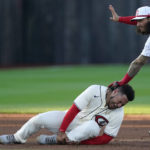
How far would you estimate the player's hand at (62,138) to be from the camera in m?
6.10

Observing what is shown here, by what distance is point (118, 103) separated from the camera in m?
6.00

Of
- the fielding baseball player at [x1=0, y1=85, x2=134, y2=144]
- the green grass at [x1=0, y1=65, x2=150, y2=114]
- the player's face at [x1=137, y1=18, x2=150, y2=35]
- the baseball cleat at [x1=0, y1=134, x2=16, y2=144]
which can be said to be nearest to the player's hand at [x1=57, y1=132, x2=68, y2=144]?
the fielding baseball player at [x1=0, y1=85, x2=134, y2=144]

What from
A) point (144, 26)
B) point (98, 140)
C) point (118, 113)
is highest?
point (144, 26)

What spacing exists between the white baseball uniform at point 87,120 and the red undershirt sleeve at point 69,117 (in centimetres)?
10

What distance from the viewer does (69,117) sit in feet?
19.7

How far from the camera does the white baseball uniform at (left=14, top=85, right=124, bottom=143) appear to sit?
19.9ft

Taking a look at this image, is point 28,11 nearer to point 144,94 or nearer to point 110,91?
point 144,94

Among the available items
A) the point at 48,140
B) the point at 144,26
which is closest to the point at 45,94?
the point at 144,26

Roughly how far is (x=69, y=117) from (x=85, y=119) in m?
0.25

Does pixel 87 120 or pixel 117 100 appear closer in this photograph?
pixel 117 100

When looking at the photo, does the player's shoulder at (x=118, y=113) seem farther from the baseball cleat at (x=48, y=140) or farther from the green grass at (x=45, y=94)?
the green grass at (x=45, y=94)

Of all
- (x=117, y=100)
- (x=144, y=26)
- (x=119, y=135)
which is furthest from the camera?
(x=119, y=135)

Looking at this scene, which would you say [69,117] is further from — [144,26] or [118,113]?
[144,26]

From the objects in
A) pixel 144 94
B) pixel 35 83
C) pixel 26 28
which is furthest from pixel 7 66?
pixel 144 94
